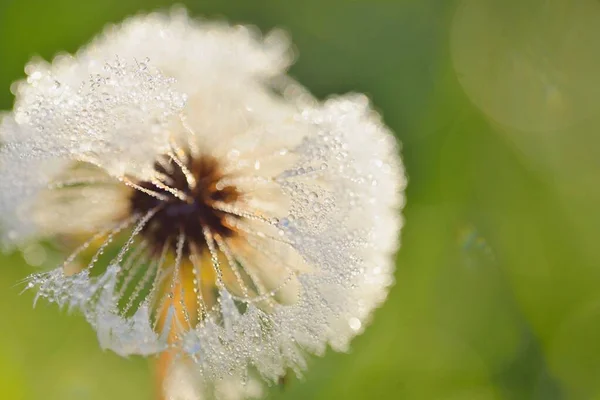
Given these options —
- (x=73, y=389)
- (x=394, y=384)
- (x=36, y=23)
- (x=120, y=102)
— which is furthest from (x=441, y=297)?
(x=36, y=23)

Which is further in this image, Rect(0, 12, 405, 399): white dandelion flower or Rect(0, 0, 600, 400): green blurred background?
Rect(0, 0, 600, 400): green blurred background

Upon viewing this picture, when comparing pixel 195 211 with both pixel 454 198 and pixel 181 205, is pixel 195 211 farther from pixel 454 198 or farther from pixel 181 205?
pixel 454 198

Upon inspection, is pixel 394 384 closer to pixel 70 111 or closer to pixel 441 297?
pixel 441 297

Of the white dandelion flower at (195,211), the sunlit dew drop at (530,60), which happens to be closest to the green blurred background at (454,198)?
the sunlit dew drop at (530,60)

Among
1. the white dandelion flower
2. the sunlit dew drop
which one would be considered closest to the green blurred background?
the sunlit dew drop

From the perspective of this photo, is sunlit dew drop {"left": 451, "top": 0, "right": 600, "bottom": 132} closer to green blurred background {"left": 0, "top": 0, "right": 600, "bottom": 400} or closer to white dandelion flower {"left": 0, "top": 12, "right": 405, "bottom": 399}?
green blurred background {"left": 0, "top": 0, "right": 600, "bottom": 400}

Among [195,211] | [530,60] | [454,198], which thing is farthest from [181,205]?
[530,60]
